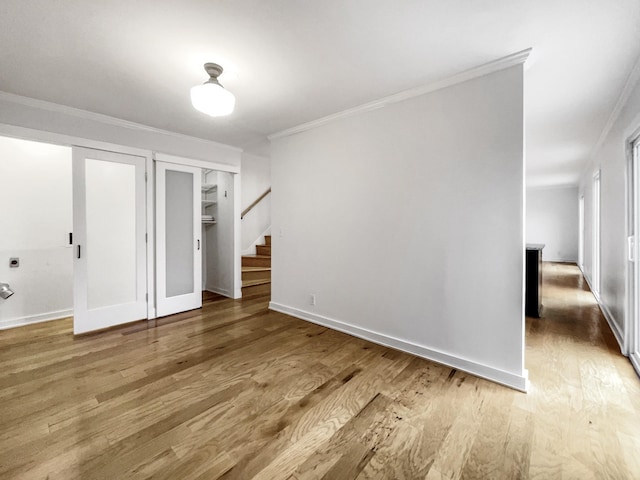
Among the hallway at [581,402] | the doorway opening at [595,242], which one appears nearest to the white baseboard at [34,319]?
the hallway at [581,402]

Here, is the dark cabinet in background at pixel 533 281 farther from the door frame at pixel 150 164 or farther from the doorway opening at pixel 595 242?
the door frame at pixel 150 164

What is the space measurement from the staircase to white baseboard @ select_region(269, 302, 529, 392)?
1998 mm

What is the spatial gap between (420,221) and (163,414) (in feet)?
8.23

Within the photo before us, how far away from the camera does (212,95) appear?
7.30 ft

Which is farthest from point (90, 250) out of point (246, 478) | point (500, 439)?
point (500, 439)

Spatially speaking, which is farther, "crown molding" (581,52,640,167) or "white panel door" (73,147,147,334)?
"white panel door" (73,147,147,334)

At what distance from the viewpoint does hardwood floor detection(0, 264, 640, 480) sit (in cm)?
146

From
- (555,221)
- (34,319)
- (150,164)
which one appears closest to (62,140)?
(150,164)

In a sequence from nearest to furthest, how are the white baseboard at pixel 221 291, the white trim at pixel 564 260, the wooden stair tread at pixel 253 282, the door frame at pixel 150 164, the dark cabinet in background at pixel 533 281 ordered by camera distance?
1. the door frame at pixel 150 164
2. the dark cabinet in background at pixel 533 281
3. the white baseboard at pixel 221 291
4. the wooden stair tread at pixel 253 282
5. the white trim at pixel 564 260

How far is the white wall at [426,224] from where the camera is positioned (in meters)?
2.20

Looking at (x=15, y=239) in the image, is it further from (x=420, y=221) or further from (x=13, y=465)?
(x=420, y=221)

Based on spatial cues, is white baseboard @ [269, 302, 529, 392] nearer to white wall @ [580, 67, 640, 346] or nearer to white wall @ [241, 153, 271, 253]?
white wall @ [580, 67, 640, 346]

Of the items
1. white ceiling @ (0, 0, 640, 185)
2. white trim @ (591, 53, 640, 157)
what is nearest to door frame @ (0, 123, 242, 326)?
white ceiling @ (0, 0, 640, 185)

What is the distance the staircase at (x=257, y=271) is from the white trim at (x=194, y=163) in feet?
6.59
